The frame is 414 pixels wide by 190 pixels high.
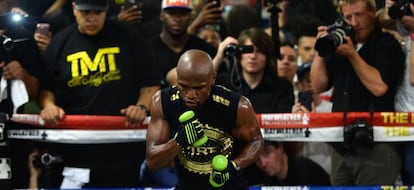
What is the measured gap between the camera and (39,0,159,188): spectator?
633 centimetres

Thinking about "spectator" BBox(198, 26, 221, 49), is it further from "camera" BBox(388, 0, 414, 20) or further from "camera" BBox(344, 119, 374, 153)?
"camera" BBox(388, 0, 414, 20)

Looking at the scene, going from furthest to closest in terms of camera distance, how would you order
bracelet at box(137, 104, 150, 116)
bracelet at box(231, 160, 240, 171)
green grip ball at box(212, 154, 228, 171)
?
bracelet at box(137, 104, 150, 116), bracelet at box(231, 160, 240, 171), green grip ball at box(212, 154, 228, 171)

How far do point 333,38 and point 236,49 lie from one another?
0.83 meters

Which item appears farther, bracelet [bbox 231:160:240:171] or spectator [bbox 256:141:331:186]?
spectator [bbox 256:141:331:186]

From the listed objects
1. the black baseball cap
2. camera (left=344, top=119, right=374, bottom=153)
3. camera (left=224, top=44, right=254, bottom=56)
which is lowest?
camera (left=344, top=119, right=374, bottom=153)

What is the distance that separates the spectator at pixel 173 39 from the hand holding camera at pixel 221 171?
6.53ft

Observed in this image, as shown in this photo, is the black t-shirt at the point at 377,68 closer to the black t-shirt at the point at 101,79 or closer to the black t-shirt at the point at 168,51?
the black t-shirt at the point at 168,51

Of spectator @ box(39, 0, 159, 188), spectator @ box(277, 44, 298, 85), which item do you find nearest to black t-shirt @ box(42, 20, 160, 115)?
spectator @ box(39, 0, 159, 188)

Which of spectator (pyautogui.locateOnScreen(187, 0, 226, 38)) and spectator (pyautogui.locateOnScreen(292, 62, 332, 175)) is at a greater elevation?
spectator (pyautogui.locateOnScreen(187, 0, 226, 38))

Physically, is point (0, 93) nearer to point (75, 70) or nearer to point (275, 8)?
point (75, 70)

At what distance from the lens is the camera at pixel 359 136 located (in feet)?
19.4

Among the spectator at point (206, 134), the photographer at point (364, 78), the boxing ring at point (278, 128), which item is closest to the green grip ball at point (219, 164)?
the spectator at point (206, 134)

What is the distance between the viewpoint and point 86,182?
20.7 ft

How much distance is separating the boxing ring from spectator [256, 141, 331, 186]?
0.71 ft
